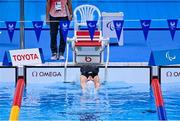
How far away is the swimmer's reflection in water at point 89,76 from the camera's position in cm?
826

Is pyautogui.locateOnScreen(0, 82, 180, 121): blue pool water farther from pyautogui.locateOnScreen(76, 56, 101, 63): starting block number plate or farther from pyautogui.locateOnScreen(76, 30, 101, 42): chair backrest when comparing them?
pyautogui.locateOnScreen(76, 30, 101, 42): chair backrest

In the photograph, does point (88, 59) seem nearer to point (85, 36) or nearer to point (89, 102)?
point (85, 36)

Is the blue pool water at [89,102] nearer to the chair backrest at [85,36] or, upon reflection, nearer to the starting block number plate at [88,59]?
the starting block number plate at [88,59]

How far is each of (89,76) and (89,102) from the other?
0.77m

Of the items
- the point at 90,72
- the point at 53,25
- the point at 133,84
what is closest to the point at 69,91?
the point at 90,72

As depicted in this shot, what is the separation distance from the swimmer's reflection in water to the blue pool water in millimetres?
117

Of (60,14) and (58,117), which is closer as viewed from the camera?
(58,117)

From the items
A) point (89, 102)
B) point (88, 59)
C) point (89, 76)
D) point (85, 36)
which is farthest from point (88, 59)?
point (89, 102)

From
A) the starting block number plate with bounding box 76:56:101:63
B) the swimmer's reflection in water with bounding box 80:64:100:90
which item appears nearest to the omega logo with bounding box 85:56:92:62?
the starting block number plate with bounding box 76:56:101:63

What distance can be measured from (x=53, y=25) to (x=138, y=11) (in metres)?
6.10

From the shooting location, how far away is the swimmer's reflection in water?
325 inches

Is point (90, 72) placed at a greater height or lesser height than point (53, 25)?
lesser

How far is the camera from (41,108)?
7.32 m

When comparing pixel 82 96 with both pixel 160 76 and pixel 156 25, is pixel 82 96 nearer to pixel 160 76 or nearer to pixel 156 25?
pixel 160 76
